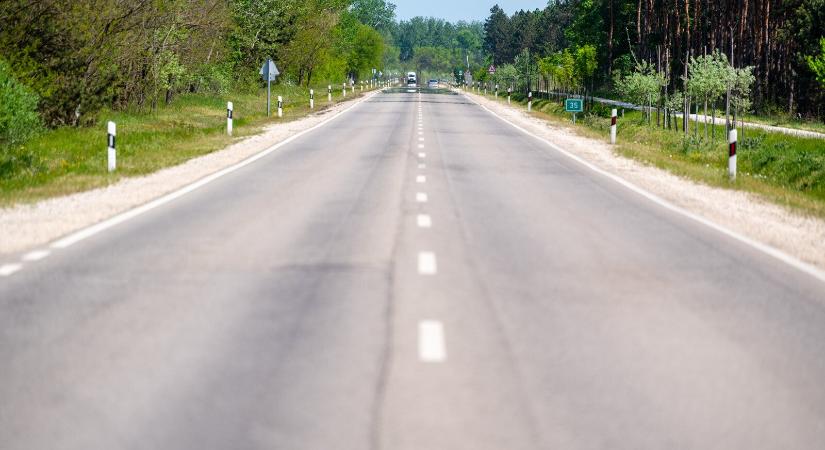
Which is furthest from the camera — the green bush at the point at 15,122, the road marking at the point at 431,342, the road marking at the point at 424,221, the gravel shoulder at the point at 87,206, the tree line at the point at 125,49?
the tree line at the point at 125,49

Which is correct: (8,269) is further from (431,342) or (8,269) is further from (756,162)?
(756,162)

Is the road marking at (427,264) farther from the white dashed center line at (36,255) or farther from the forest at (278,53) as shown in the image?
the forest at (278,53)

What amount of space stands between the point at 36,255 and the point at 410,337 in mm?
4729

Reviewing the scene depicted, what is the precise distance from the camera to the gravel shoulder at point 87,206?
10.7 m

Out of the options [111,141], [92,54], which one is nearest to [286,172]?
[111,141]

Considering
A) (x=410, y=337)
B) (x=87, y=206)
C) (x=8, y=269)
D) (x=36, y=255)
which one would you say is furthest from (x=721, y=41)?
(x=410, y=337)

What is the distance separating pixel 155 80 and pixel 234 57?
26446 millimetres

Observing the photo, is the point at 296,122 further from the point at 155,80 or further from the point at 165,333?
the point at 165,333

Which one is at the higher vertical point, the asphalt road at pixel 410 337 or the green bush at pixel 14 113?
the green bush at pixel 14 113

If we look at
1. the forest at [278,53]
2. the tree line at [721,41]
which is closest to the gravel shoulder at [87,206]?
the forest at [278,53]

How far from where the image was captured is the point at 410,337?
6371mm

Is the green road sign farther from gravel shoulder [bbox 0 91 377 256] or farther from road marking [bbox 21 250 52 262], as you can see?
road marking [bbox 21 250 52 262]

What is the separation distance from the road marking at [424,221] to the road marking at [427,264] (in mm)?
1887

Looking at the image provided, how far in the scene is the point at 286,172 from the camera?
18.5m
